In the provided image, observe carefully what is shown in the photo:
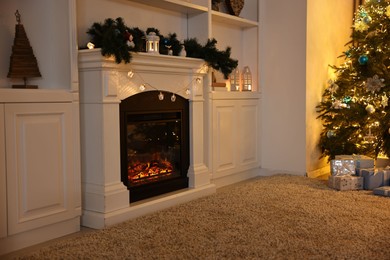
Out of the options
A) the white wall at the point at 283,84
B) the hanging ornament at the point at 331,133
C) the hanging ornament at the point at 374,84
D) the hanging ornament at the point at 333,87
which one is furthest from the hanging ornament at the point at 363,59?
the hanging ornament at the point at 331,133

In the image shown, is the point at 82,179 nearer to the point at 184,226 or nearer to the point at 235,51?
the point at 184,226

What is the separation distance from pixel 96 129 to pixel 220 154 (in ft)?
4.90

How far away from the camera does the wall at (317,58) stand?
428cm

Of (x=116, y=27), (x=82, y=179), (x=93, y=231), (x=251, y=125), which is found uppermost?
(x=116, y=27)

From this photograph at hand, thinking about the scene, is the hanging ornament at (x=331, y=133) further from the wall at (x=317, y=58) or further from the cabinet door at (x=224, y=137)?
the cabinet door at (x=224, y=137)

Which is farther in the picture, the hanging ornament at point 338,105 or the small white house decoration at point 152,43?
the hanging ornament at point 338,105

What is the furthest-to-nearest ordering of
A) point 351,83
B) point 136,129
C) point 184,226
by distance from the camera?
point 351,83, point 136,129, point 184,226

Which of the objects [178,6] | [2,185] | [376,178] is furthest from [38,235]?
[376,178]

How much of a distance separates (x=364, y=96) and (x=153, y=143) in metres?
2.27

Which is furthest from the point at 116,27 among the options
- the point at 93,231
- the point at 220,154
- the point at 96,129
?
the point at 220,154

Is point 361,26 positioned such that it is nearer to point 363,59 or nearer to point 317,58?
point 363,59

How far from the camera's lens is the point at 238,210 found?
2.94m

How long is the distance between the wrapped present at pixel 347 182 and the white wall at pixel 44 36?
90.1 inches

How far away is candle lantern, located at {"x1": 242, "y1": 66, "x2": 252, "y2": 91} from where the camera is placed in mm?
4434
